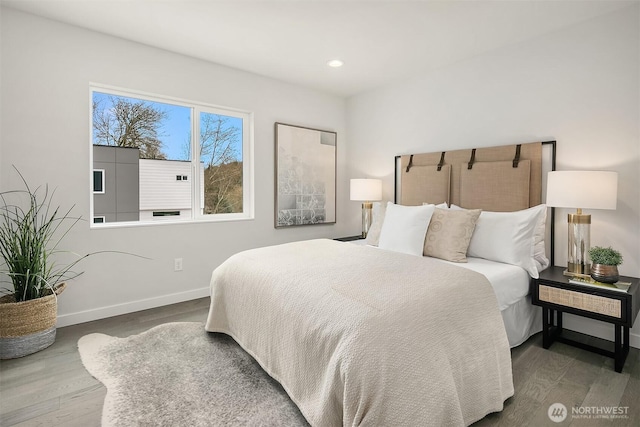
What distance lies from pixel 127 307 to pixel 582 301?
372 cm

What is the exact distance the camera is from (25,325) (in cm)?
228

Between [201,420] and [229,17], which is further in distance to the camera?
[229,17]

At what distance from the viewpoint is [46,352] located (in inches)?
93.1

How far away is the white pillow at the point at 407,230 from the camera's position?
2799 millimetres

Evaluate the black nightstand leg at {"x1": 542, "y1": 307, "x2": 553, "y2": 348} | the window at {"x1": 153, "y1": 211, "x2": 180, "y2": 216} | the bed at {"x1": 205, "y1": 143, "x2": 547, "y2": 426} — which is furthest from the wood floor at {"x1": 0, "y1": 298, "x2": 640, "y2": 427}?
the window at {"x1": 153, "y1": 211, "x2": 180, "y2": 216}

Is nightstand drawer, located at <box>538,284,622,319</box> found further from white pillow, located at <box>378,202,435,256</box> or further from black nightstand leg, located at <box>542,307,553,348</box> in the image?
white pillow, located at <box>378,202,435,256</box>

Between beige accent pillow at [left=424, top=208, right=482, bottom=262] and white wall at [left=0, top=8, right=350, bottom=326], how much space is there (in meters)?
2.03

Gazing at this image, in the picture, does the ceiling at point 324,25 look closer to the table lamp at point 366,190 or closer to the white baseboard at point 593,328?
the table lamp at point 366,190

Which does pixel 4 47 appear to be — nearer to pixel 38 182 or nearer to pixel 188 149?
pixel 38 182

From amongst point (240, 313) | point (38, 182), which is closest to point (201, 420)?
point (240, 313)

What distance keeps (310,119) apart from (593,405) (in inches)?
150

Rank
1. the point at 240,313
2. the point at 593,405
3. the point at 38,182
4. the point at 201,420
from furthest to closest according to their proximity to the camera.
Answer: the point at 38,182 → the point at 240,313 → the point at 593,405 → the point at 201,420

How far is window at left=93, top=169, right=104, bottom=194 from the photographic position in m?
3.01

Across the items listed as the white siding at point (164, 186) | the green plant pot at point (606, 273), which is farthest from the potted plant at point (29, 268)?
the green plant pot at point (606, 273)
